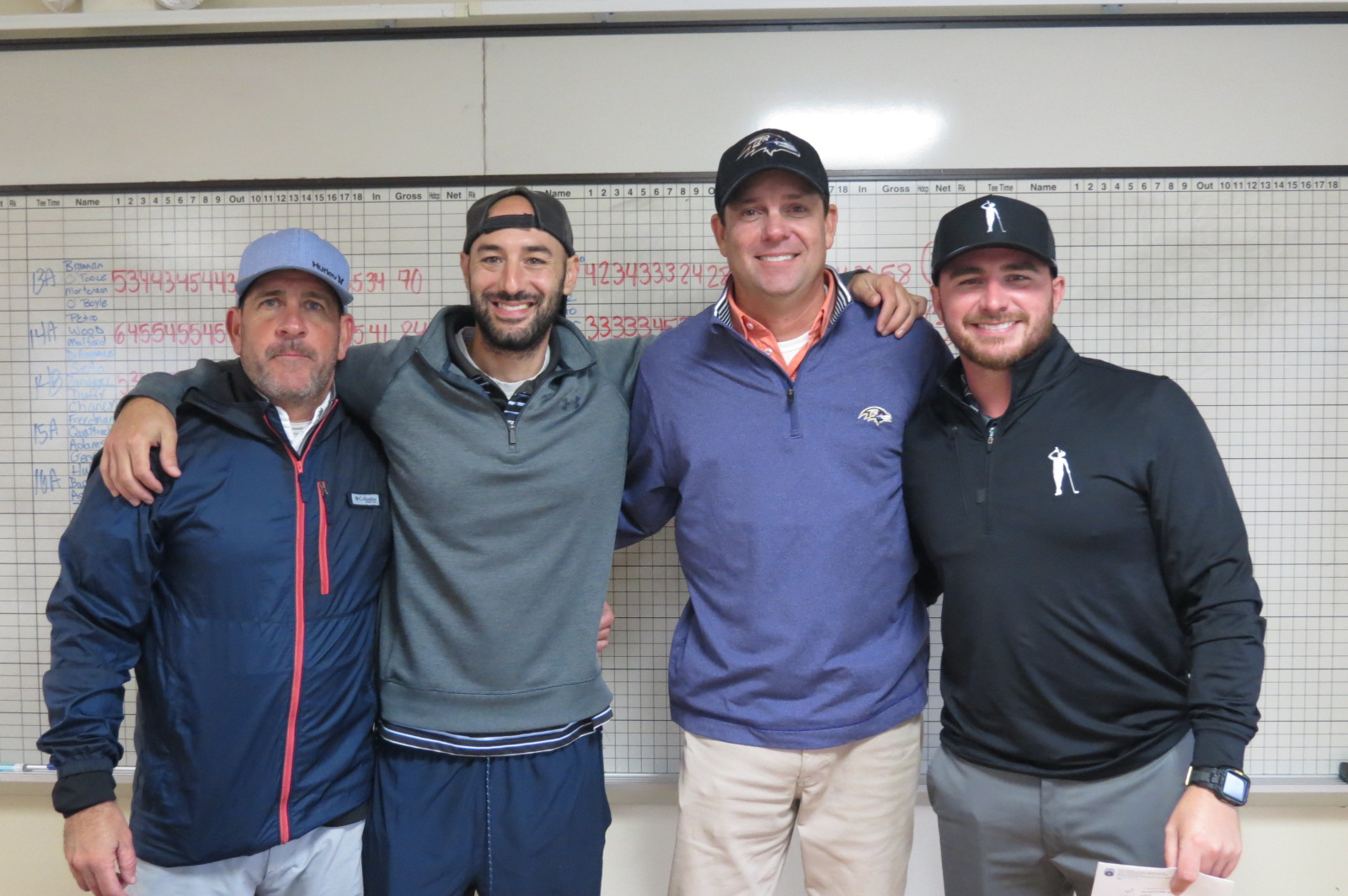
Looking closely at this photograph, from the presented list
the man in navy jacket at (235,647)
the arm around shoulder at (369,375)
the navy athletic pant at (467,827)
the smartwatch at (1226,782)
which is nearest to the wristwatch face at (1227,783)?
the smartwatch at (1226,782)

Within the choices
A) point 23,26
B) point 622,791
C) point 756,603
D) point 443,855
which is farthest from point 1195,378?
point 23,26

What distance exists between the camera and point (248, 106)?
2.05 metres

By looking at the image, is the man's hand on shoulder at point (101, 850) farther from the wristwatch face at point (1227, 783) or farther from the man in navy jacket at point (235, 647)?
the wristwatch face at point (1227, 783)

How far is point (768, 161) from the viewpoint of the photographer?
1551 millimetres

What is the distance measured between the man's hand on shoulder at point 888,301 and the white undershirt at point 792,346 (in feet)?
0.46

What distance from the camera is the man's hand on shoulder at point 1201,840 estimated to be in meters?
1.18

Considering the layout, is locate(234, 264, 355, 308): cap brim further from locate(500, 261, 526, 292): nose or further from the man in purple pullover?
the man in purple pullover

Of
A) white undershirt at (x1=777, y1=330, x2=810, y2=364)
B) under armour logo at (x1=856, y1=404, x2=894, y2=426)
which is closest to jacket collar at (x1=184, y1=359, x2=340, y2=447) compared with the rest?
white undershirt at (x1=777, y1=330, x2=810, y2=364)

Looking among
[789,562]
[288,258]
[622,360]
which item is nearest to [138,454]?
[288,258]

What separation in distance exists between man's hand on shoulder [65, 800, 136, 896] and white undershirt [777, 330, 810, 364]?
1434 millimetres

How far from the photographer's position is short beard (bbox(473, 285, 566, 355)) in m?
1.53

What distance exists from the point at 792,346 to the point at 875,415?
0.24 meters

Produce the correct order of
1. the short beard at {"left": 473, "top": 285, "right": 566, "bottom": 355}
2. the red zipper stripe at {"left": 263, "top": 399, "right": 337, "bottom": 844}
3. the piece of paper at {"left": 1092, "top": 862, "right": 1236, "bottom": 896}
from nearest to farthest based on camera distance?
the piece of paper at {"left": 1092, "top": 862, "right": 1236, "bottom": 896} < the red zipper stripe at {"left": 263, "top": 399, "right": 337, "bottom": 844} < the short beard at {"left": 473, "top": 285, "right": 566, "bottom": 355}

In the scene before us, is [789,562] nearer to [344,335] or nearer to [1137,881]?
[1137,881]
